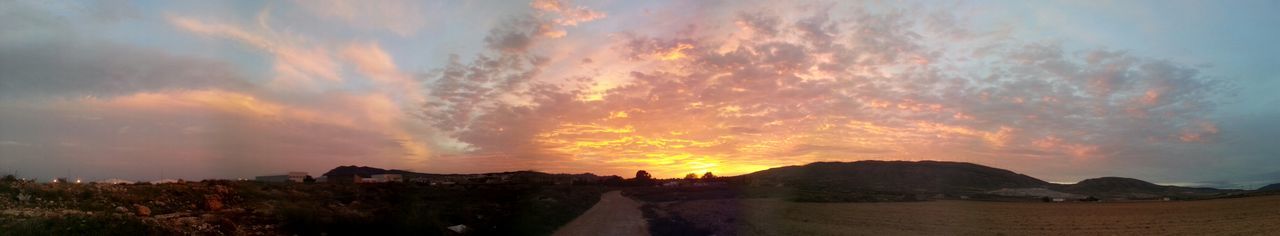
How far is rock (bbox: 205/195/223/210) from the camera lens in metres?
26.5

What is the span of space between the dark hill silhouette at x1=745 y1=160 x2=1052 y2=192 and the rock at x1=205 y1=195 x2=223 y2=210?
4639 inches

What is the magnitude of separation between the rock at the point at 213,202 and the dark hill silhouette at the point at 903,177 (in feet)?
387

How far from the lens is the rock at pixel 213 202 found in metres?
26.5

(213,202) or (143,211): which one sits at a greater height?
(213,202)

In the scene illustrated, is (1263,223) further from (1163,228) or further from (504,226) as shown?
(504,226)

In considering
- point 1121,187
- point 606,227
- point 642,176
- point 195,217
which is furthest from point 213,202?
point 1121,187

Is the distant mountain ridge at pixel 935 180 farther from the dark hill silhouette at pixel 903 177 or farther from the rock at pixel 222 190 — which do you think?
the rock at pixel 222 190

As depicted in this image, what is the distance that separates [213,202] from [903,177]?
152566mm

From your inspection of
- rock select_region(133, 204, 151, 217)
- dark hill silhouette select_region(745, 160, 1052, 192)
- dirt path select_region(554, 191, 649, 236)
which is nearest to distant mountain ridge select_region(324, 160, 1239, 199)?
dark hill silhouette select_region(745, 160, 1052, 192)

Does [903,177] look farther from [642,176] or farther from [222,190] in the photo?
[222,190]

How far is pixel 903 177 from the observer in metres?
154

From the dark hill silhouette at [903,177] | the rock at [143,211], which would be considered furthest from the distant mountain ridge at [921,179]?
the rock at [143,211]

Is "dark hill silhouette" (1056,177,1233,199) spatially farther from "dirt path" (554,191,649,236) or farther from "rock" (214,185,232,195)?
"rock" (214,185,232,195)

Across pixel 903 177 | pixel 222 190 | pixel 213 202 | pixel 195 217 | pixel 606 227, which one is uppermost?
pixel 903 177
